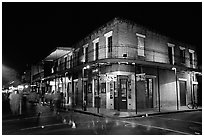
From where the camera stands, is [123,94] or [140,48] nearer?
[123,94]

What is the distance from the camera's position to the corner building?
14711 mm

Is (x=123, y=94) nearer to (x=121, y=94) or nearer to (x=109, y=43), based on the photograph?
(x=121, y=94)

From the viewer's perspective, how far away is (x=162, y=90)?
17.2m

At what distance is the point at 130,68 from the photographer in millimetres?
15023

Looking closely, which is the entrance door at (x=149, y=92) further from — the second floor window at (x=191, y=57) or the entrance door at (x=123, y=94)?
the second floor window at (x=191, y=57)

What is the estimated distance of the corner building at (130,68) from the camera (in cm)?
1471

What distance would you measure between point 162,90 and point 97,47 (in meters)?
7.14

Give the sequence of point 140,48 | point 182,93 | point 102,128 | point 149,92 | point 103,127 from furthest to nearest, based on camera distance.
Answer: point 182,93
point 149,92
point 140,48
point 103,127
point 102,128

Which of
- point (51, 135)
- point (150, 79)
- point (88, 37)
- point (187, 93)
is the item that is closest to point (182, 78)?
point (187, 93)

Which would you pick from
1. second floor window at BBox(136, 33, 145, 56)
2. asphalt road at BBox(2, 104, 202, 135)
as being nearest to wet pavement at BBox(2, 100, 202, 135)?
asphalt road at BBox(2, 104, 202, 135)

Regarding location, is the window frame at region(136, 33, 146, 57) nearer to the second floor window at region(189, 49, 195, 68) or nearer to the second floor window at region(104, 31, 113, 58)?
the second floor window at region(104, 31, 113, 58)

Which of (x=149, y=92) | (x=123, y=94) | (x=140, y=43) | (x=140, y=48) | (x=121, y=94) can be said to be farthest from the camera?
(x=149, y=92)

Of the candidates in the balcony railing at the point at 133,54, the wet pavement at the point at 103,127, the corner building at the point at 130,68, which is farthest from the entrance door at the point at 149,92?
the wet pavement at the point at 103,127

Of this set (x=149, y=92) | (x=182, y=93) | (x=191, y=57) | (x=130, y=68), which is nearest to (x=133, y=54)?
(x=130, y=68)
